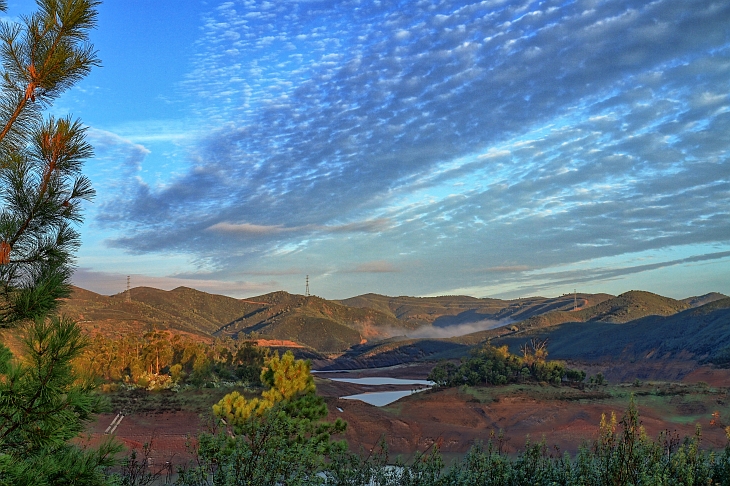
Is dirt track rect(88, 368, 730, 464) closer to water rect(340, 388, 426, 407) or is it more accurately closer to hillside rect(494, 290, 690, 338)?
water rect(340, 388, 426, 407)

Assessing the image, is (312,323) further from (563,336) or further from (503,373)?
(503,373)

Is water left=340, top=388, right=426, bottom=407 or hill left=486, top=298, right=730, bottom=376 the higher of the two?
hill left=486, top=298, right=730, bottom=376

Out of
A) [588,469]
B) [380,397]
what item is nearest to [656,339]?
[380,397]

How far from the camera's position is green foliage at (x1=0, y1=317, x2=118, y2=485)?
455 centimetres

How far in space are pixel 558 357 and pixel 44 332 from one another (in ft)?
278

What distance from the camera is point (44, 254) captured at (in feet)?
19.9

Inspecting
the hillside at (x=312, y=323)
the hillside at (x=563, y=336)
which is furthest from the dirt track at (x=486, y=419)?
the hillside at (x=312, y=323)

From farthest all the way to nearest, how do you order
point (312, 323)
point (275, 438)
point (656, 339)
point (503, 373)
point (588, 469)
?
point (312, 323) < point (656, 339) < point (503, 373) < point (275, 438) < point (588, 469)

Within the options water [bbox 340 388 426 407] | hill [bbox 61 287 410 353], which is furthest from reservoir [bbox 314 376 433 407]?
hill [bbox 61 287 410 353]

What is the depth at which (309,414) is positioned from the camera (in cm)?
1881

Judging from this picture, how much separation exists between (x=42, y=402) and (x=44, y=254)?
1986 millimetres

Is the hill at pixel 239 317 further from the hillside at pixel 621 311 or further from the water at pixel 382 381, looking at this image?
the hillside at pixel 621 311

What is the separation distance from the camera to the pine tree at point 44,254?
464cm

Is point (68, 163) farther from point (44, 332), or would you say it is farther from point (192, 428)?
point (192, 428)
